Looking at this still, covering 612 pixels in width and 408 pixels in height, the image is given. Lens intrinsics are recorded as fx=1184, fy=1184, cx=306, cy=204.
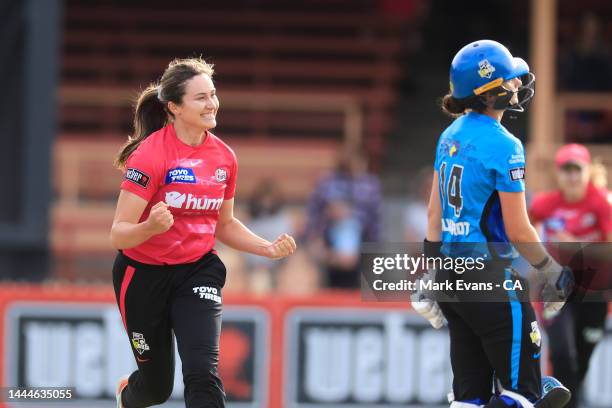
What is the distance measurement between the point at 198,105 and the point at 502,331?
1.75 meters

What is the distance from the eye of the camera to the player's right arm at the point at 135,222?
5203mm

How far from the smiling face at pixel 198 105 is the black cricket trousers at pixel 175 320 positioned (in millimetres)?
677

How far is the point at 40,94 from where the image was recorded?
420 inches

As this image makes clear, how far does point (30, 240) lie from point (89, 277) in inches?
104

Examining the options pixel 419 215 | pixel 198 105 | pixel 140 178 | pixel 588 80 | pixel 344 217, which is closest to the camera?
pixel 140 178


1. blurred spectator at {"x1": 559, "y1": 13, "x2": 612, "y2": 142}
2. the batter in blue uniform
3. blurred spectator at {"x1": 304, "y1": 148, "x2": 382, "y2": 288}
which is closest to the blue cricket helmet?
the batter in blue uniform

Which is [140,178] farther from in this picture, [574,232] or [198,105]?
[574,232]

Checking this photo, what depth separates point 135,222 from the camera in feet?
17.9

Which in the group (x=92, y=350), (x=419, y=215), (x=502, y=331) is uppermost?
(x=419, y=215)

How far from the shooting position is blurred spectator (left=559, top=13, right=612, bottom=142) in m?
14.0

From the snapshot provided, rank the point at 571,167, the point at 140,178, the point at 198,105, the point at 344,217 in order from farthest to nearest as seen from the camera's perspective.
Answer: the point at 344,217 < the point at 571,167 < the point at 198,105 < the point at 140,178

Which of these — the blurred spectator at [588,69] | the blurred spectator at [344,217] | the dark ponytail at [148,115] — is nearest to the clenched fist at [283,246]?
the dark ponytail at [148,115]

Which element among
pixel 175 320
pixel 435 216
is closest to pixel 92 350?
pixel 175 320

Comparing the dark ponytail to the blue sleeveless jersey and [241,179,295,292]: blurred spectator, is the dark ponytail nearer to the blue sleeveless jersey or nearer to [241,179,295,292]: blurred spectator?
the blue sleeveless jersey
